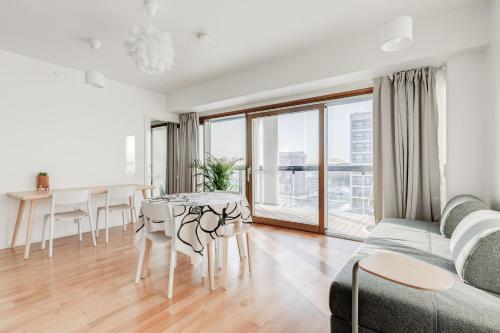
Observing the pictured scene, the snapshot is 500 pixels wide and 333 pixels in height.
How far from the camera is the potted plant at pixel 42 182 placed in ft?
11.2

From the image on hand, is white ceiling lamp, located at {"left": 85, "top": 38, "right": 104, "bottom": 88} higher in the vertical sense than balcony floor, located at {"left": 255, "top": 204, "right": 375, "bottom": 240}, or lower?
higher

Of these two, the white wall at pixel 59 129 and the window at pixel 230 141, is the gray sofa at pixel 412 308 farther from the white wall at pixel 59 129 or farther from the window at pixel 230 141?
the white wall at pixel 59 129

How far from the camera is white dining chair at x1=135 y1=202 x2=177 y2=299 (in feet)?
6.90

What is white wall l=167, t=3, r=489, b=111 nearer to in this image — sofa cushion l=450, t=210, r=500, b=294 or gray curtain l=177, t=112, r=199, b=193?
gray curtain l=177, t=112, r=199, b=193

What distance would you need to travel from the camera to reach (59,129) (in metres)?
3.73

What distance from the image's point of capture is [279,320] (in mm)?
1771

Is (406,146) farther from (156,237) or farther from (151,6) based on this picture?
(151,6)

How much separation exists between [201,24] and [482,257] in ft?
9.54

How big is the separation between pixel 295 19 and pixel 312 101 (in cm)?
148

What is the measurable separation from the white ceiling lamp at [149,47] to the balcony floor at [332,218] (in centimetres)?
303

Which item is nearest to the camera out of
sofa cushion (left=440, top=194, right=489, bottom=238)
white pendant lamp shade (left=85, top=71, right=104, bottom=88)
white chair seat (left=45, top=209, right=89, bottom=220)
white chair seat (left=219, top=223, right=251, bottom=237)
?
sofa cushion (left=440, top=194, right=489, bottom=238)

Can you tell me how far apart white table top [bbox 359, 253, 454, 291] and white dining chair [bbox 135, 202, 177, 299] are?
156 centimetres

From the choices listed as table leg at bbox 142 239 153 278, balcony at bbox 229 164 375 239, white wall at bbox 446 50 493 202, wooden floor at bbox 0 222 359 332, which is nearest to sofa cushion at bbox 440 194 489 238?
white wall at bbox 446 50 493 202

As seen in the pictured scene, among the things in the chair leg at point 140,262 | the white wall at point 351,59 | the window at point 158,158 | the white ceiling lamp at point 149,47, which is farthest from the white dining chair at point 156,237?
the window at point 158,158
